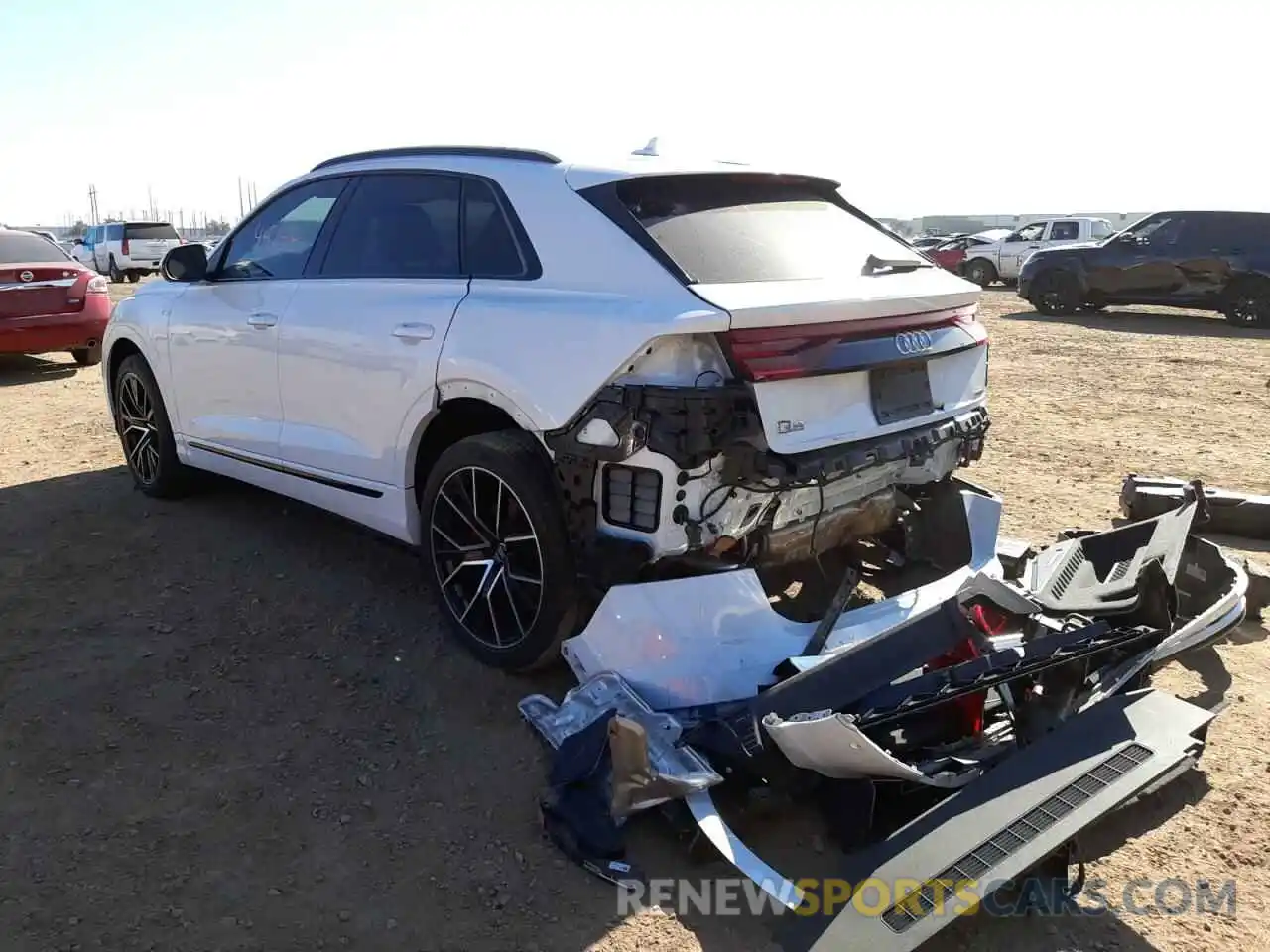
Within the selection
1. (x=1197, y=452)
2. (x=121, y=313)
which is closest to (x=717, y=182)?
(x=121, y=313)

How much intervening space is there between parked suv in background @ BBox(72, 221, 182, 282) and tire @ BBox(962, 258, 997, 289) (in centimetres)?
2045

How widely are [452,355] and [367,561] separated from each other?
165 cm

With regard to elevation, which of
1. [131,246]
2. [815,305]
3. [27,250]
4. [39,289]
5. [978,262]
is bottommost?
[131,246]

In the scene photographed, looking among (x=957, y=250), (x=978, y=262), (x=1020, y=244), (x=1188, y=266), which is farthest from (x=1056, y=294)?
(x=957, y=250)

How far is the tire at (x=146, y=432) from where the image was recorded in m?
5.57

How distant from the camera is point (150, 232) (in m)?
27.1

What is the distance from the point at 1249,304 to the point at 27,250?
15.8 meters

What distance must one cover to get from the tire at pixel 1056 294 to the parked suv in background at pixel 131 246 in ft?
69.6

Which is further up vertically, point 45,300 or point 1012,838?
point 45,300

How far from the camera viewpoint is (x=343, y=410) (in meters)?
4.15

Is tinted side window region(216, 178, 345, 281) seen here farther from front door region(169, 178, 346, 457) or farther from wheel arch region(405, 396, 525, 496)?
wheel arch region(405, 396, 525, 496)

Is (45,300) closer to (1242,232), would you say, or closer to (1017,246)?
(1242,232)

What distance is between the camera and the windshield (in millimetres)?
10344

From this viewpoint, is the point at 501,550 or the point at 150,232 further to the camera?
the point at 150,232
